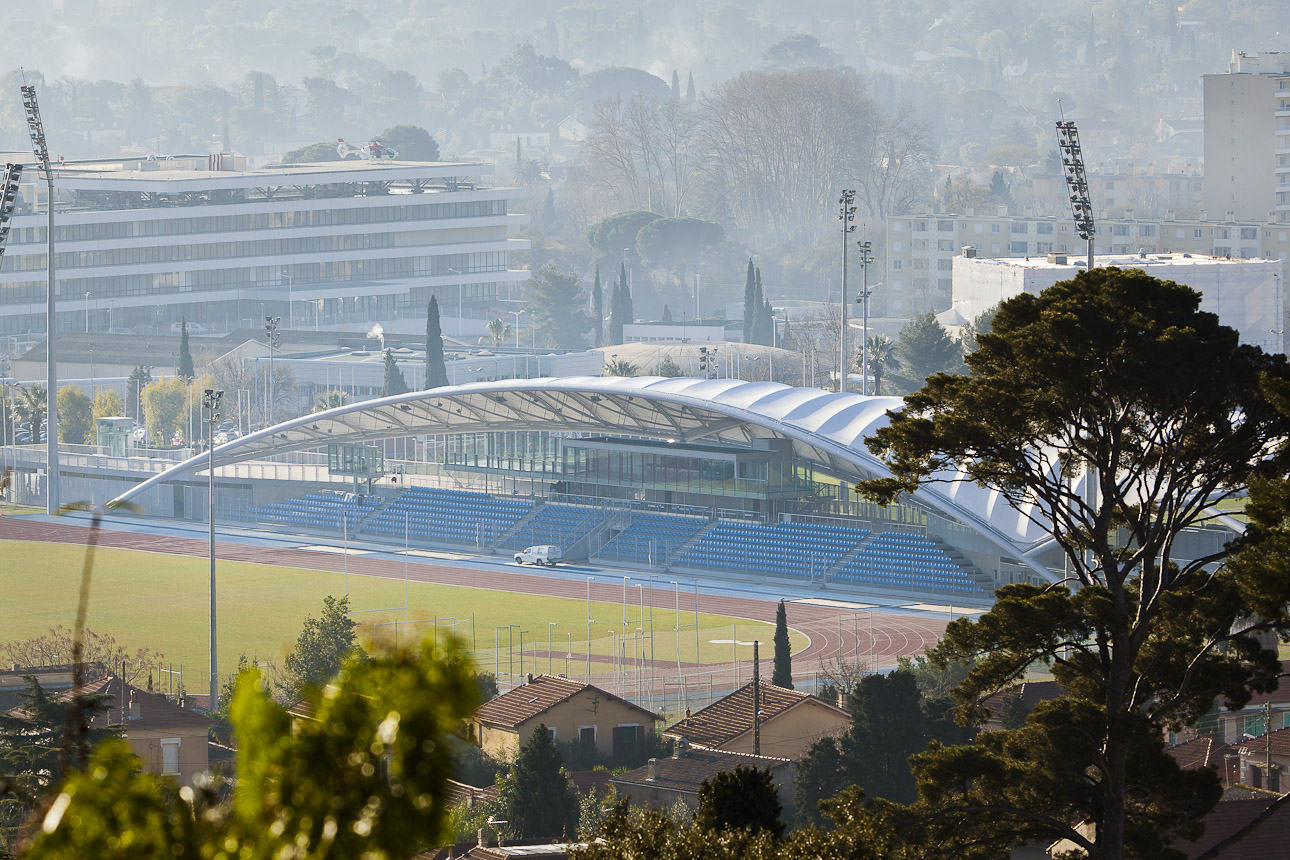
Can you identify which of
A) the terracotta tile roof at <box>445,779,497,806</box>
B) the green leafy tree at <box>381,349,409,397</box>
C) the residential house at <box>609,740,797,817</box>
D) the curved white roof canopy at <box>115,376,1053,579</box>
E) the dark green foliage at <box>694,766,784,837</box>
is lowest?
the terracotta tile roof at <box>445,779,497,806</box>

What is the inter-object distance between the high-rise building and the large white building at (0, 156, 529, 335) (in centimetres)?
6094

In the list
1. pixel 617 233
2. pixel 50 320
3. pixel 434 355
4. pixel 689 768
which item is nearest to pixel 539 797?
pixel 689 768

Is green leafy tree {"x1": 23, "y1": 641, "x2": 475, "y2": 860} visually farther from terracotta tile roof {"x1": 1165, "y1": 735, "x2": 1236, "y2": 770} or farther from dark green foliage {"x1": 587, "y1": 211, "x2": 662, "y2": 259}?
dark green foliage {"x1": 587, "y1": 211, "x2": 662, "y2": 259}

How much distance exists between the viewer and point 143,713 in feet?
123

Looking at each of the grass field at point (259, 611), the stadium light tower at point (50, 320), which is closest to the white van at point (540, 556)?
the grass field at point (259, 611)

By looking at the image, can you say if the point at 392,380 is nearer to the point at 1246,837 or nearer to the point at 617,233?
the point at 617,233

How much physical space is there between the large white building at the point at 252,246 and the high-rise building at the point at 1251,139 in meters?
60.9

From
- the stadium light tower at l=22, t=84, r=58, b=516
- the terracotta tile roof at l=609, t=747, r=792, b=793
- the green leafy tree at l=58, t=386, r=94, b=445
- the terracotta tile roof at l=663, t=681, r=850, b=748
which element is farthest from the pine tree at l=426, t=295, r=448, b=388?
the terracotta tile roof at l=609, t=747, r=792, b=793

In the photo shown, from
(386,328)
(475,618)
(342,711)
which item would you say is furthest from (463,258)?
(342,711)

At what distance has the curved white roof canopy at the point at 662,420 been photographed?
6359 centimetres

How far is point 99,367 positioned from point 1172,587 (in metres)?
106

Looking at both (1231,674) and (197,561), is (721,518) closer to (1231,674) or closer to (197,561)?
(197,561)

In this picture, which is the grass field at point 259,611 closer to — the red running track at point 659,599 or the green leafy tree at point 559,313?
the red running track at point 659,599

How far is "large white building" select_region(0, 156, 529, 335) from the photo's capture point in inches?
5699
